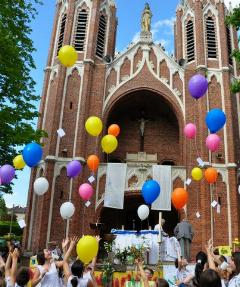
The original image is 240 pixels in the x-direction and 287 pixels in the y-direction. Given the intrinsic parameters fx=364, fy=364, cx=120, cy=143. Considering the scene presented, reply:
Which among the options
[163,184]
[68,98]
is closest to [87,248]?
[163,184]

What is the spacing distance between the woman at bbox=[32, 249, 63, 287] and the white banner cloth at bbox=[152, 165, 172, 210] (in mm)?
14245

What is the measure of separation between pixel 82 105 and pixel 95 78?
7.60 ft

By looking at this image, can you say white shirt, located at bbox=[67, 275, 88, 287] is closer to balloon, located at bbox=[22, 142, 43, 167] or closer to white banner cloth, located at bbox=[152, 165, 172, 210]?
balloon, located at bbox=[22, 142, 43, 167]

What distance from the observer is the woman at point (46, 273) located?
222 inches

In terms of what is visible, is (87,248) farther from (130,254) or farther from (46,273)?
(130,254)

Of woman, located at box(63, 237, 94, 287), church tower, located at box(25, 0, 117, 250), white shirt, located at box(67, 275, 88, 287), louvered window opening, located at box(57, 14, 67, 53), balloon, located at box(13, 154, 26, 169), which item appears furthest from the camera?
louvered window opening, located at box(57, 14, 67, 53)

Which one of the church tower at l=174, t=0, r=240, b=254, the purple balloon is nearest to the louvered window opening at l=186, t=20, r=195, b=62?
the church tower at l=174, t=0, r=240, b=254

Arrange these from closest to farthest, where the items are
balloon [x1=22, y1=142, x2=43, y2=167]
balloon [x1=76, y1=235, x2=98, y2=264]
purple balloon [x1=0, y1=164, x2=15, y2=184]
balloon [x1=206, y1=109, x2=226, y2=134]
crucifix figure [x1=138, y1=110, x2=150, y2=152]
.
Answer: balloon [x1=76, y1=235, x2=98, y2=264], balloon [x1=22, y1=142, x2=43, y2=167], purple balloon [x1=0, y1=164, x2=15, y2=184], balloon [x1=206, y1=109, x2=226, y2=134], crucifix figure [x1=138, y1=110, x2=150, y2=152]

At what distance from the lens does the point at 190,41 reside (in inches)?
984

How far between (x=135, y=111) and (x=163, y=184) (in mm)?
6798

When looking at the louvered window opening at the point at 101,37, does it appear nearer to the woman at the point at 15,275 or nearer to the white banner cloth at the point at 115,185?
the white banner cloth at the point at 115,185

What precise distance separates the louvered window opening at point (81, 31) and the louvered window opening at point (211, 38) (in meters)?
8.31

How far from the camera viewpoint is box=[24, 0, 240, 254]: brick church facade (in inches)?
781

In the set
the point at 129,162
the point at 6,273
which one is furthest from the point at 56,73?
the point at 6,273
